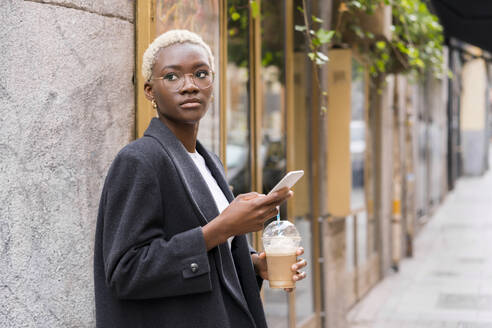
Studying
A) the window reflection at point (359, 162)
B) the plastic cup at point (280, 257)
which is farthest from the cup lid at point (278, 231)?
the window reflection at point (359, 162)

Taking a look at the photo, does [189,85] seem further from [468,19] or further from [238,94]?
[468,19]

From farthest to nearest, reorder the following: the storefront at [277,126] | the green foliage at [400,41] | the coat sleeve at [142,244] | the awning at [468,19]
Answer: the awning at [468,19] < the green foliage at [400,41] < the storefront at [277,126] < the coat sleeve at [142,244]

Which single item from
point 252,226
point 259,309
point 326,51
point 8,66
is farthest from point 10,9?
point 326,51

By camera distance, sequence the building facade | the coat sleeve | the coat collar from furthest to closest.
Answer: the building facade, the coat collar, the coat sleeve

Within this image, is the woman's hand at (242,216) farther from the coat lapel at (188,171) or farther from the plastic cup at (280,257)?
the plastic cup at (280,257)

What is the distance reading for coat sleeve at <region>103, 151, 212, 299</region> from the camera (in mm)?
1898

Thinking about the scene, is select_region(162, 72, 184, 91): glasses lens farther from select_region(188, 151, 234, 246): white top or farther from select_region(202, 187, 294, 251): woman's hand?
select_region(202, 187, 294, 251): woman's hand

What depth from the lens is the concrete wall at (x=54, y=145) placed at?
7.59 feet

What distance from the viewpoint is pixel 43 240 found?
242 cm

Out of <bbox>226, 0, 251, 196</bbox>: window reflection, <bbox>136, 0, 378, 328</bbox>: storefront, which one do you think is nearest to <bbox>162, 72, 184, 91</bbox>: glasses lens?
<bbox>136, 0, 378, 328</bbox>: storefront

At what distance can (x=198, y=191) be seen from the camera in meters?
2.07

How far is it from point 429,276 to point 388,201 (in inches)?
47.4

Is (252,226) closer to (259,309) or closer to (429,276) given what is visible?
(259,309)

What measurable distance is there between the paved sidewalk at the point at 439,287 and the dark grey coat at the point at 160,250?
5183 millimetres
